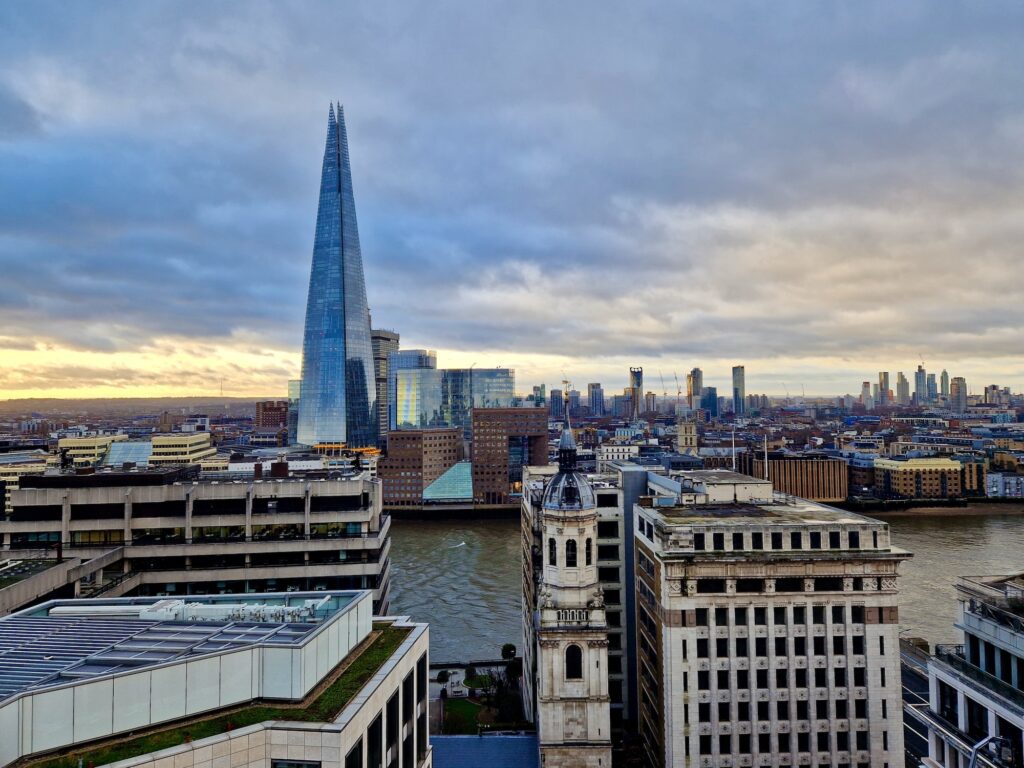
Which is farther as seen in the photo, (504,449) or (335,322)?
(335,322)

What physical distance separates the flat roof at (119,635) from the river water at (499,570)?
31.1 metres

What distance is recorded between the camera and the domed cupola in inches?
1329

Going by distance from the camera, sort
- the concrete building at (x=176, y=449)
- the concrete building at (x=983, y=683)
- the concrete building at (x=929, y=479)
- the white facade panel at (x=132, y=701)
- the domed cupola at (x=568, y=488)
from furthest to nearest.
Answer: the concrete building at (x=176, y=449), the concrete building at (x=929, y=479), the domed cupola at (x=568, y=488), the concrete building at (x=983, y=683), the white facade panel at (x=132, y=701)

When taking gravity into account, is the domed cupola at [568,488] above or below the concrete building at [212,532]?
above

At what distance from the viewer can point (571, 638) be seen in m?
31.7

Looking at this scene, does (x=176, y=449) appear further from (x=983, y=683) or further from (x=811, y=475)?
(x=983, y=683)

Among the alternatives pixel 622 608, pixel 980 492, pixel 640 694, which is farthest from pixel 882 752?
pixel 980 492

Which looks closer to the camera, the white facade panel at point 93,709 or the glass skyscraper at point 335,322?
the white facade panel at point 93,709

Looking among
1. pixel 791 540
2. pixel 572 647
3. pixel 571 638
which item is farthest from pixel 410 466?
pixel 791 540

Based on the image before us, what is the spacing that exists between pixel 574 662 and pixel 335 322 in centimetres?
14024

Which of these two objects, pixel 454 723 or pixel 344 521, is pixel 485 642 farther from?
pixel 344 521

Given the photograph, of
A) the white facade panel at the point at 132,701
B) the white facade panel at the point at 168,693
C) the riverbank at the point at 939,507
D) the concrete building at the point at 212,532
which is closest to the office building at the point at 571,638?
the concrete building at the point at 212,532

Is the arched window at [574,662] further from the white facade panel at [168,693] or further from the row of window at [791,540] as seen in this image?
the white facade panel at [168,693]

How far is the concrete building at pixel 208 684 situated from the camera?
14.4m
